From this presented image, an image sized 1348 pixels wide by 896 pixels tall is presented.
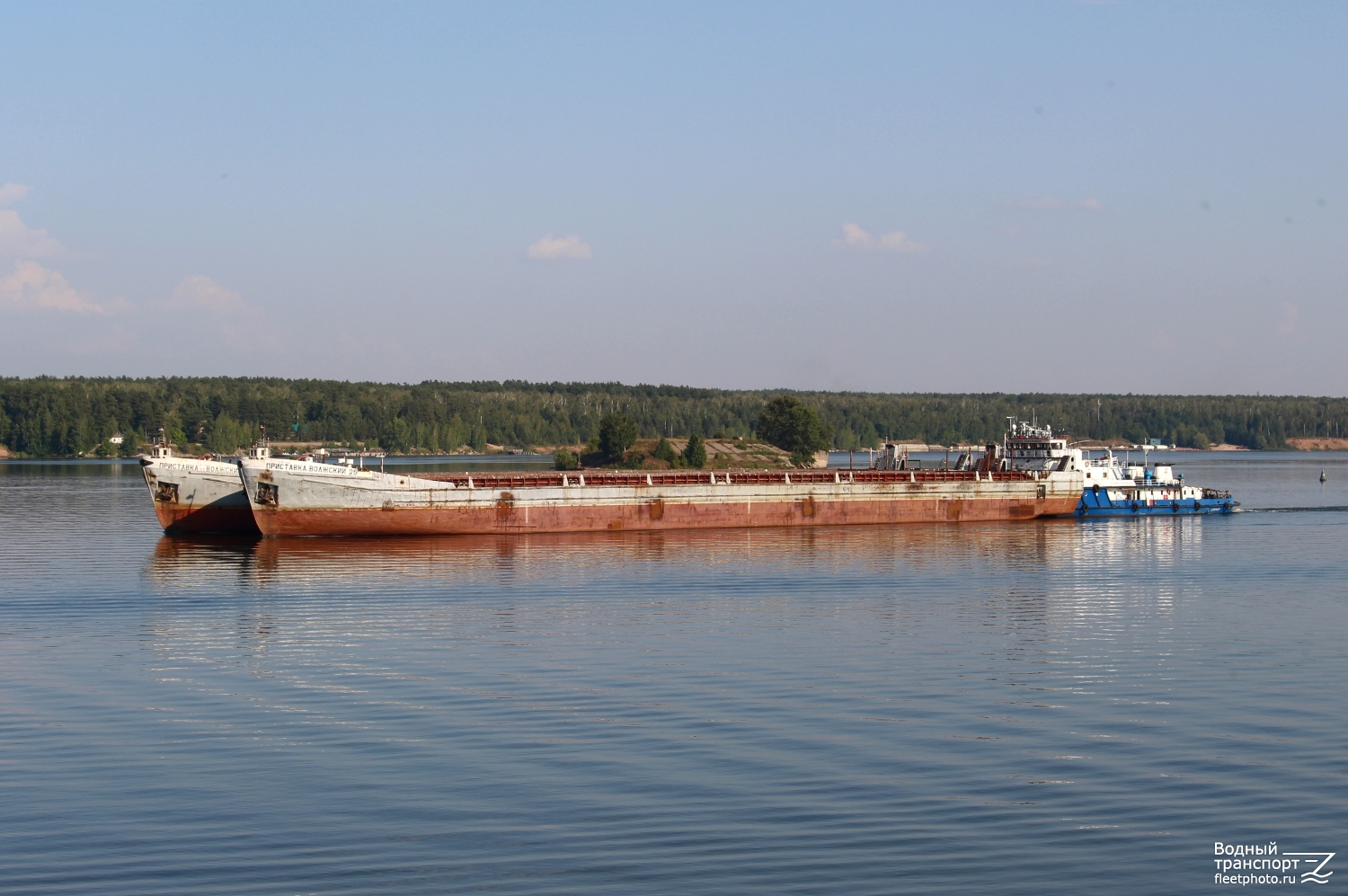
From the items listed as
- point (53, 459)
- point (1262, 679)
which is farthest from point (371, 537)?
point (53, 459)

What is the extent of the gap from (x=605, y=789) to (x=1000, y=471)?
5782cm

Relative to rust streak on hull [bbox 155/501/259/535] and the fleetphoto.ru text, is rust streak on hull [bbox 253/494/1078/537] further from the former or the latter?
the fleetphoto.ru text

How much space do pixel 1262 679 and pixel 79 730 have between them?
883 inches

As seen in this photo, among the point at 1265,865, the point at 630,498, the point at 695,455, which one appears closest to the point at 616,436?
the point at 695,455

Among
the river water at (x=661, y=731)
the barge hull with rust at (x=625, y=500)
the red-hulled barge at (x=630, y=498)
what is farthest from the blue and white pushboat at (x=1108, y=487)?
the river water at (x=661, y=731)

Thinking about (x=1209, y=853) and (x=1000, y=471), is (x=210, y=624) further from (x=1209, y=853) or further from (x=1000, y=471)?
(x=1000, y=471)

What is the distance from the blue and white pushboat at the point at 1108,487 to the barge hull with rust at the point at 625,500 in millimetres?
1799

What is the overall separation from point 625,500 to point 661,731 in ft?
135

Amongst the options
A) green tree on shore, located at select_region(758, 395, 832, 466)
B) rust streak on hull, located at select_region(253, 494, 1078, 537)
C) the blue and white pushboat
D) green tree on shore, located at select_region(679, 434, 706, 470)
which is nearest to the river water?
rust streak on hull, located at select_region(253, 494, 1078, 537)

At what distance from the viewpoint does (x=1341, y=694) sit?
26.0 metres

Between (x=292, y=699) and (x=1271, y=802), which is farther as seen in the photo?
(x=292, y=699)

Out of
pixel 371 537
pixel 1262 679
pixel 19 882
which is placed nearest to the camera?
pixel 19 882

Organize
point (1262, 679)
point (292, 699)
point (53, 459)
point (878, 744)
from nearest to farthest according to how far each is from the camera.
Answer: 1. point (878, 744)
2. point (292, 699)
3. point (1262, 679)
4. point (53, 459)

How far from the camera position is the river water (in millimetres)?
16469
